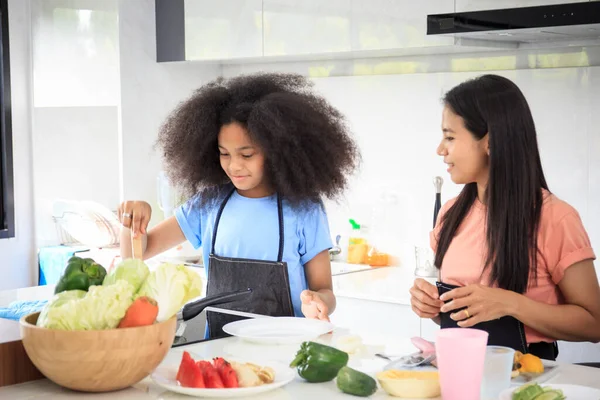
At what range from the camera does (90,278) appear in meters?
1.56

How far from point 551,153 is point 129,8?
2093mm

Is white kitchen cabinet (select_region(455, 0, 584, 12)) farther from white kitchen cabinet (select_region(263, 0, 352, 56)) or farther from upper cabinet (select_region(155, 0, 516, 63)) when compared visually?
white kitchen cabinet (select_region(263, 0, 352, 56))

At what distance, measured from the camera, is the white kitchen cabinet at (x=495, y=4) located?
2888 millimetres

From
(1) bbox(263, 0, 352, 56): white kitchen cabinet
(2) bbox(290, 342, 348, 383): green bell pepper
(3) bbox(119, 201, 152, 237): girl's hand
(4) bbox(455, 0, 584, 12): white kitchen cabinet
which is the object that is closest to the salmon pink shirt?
(2) bbox(290, 342, 348, 383): green bell pepper

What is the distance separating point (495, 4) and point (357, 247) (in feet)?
4.43

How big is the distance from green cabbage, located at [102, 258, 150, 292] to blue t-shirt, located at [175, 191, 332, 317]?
0.84 meters

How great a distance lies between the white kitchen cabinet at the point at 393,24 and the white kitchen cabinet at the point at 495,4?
0.05m

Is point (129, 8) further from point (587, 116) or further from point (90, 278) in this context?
point (90, 278)

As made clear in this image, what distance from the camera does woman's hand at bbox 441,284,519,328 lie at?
1.85 m

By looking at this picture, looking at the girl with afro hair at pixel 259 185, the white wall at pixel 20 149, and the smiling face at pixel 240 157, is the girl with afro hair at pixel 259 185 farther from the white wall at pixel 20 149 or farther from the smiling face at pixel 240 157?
the white wall at pixel 20 149

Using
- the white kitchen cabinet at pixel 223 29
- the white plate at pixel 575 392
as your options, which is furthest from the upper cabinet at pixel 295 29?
the white plate at pixel 575 392

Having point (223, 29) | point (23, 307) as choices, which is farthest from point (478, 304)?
point (223, 29)

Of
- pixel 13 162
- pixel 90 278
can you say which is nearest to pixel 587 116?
pixel 90 278

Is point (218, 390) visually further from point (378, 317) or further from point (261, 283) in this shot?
point (378, 317)
